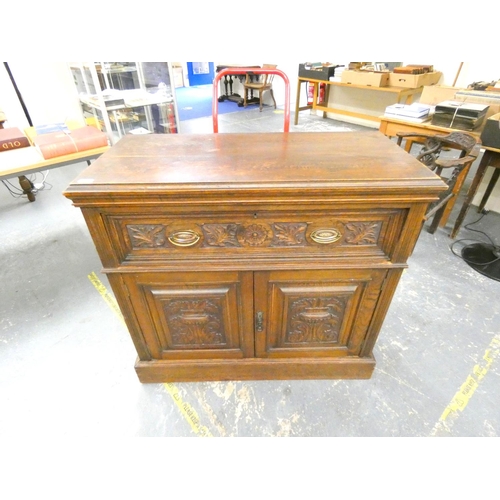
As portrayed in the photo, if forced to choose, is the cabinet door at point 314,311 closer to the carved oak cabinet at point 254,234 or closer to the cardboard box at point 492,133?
the carved oak cabinet at point 254,234

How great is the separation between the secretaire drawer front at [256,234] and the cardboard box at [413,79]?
149 inches

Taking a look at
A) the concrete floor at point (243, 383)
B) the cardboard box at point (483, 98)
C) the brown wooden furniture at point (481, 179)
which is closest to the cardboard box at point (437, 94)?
the cardboard box at point (483, 98)

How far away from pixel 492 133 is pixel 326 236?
5.31ft

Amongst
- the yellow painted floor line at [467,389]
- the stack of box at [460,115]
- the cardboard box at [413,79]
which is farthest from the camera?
the cardboard box at [413,79]

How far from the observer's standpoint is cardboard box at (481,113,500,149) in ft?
5.60

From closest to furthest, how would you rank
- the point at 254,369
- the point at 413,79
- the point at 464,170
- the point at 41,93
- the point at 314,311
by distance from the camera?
the point at 314,311 → the point at 254,369 → the point at 464,170 → the point at 41,93 → the point at 413,79

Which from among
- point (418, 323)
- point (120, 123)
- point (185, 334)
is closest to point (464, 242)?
point (418, 323)

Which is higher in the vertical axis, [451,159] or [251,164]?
[251,164]

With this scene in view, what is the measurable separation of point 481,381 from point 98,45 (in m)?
1.77

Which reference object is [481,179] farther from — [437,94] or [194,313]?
[194,313]

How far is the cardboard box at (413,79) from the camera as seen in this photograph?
143 inches

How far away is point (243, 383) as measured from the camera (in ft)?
4.35

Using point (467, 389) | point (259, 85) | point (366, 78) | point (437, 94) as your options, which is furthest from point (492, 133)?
point (259, 85)

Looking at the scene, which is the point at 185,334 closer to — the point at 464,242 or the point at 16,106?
the point at 464,242
